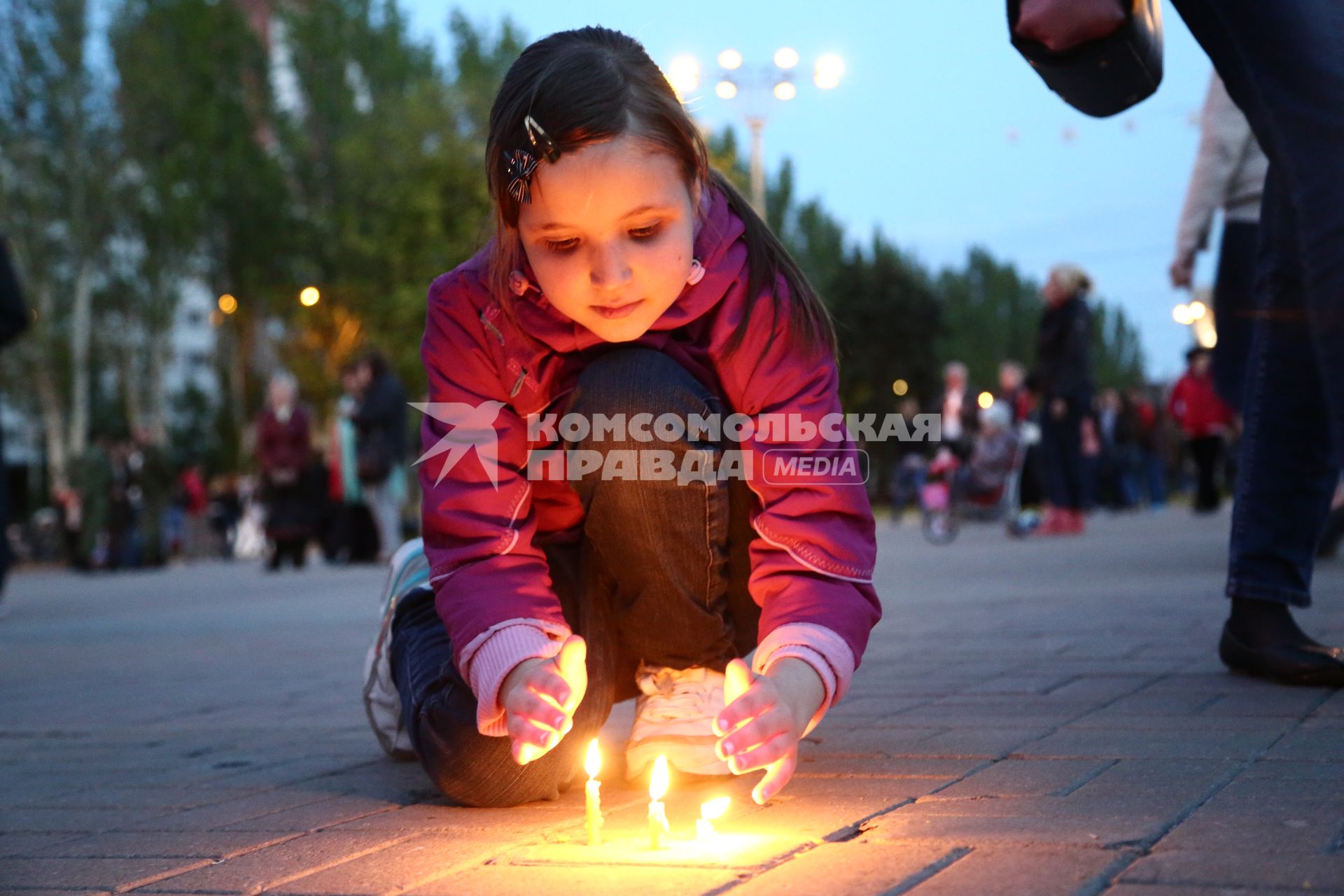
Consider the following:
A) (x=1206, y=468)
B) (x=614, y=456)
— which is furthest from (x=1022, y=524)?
(x=614, y=456)

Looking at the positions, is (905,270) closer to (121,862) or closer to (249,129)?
(249,129)

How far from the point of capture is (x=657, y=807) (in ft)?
6.61

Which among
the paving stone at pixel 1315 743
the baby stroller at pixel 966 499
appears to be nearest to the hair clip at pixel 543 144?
the paving stone at pixel 1315 743

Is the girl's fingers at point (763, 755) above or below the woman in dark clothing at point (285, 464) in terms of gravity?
below

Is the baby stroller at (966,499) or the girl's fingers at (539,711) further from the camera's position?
the baby stroller at (966,499)

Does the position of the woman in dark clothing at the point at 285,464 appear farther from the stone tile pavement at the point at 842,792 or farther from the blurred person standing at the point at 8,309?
the stone tile pavement at the point at 842,792

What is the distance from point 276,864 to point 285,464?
520 inches

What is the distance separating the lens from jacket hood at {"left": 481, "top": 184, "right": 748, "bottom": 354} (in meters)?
2.52

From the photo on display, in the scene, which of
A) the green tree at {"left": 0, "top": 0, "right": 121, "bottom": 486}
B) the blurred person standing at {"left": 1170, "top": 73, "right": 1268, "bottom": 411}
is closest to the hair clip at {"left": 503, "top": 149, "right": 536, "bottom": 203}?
the blurred person standing at {"left": 1170, "top": 73, "right": 1268, "bottom": 411}

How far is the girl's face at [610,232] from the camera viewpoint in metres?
2.28

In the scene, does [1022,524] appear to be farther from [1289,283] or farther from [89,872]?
[89,872]

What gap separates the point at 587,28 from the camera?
8.50 ft

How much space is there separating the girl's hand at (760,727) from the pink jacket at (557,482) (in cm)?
19

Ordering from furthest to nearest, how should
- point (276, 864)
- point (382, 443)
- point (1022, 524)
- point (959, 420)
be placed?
point (959, 420)
point (1022, 524)
point (382, 443)
point (276, 864)
